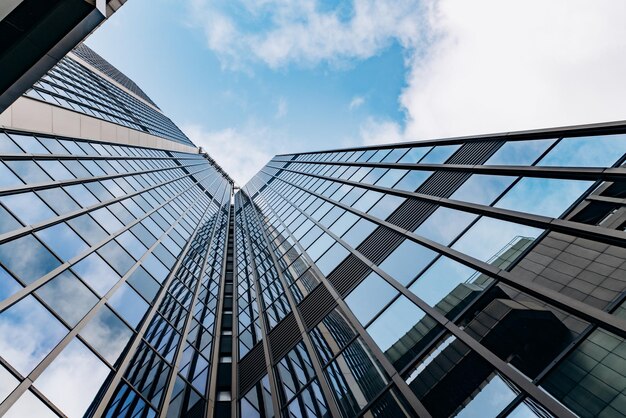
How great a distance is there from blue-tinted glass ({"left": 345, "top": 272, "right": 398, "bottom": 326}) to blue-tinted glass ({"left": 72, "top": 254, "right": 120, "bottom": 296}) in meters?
9.65

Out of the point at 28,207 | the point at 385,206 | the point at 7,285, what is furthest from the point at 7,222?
the point at 385,206

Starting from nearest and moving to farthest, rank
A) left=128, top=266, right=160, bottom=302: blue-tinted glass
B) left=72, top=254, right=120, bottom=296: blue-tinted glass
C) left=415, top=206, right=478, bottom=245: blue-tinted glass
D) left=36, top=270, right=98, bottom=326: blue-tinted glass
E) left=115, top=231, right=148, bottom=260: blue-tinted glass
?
1. left=36, top=270, right=98, bottom=326: blue-tinted glass
2. left=415, top=206, right=478, bottom=245: blue-tinted glass
3. left=72, top=254, right=120, bottom=296: blue-tinted glass
4. left=128, top=266, right=160, bottom=302: blue-tinted glass
5. left=115, top=231, right=148, bottom=260: blue-tinted glass

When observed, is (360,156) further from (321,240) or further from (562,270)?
(562,270)

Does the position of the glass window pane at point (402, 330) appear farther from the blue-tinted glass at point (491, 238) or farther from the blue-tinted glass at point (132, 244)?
the blue-tinted glass at point (132, 244)

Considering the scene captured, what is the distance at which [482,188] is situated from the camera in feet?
44.8

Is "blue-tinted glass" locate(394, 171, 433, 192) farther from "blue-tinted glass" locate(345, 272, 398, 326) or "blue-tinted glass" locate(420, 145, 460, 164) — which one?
"blue-tinted glass" locate(345, 272, 398, 326)

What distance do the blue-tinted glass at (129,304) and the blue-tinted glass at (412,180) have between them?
44.6 ft

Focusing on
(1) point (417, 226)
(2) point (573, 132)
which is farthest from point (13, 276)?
(2) point (573, 132)

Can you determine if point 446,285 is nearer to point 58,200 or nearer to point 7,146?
point 58,200

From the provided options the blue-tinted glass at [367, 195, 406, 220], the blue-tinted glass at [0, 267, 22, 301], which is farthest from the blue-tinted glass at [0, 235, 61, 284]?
the blue-tinted glass at [367, 195, 406, 220]

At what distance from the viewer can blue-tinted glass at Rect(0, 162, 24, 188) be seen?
42.2 ft

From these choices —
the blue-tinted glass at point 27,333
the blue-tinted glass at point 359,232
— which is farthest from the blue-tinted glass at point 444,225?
the blue-tinted glass at point 27,333

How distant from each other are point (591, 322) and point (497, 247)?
366cm

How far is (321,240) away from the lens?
21.5 metres
